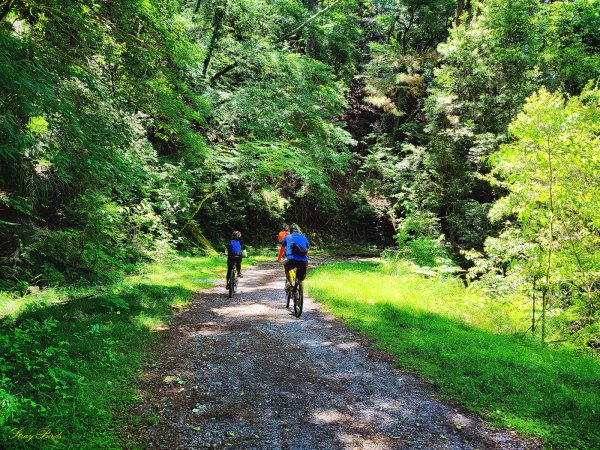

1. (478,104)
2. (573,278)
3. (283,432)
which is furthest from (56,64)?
(478,104)

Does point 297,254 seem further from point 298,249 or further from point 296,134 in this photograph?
point 296,134

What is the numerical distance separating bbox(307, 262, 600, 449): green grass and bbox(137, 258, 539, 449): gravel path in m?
→ 0.38

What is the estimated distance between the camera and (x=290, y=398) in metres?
4.71

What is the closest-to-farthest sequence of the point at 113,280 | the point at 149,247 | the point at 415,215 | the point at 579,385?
the point at 579,385 → the point at 113,280 → the point at 149,247 → the point at 415,215

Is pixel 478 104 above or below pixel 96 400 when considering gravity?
above

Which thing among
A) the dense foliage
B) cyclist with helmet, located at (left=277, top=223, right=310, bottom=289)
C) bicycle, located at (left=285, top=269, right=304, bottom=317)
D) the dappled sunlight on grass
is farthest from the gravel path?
the dense foliage

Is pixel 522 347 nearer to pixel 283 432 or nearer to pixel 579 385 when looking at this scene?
pixel 579 385

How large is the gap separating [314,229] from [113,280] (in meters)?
21.5

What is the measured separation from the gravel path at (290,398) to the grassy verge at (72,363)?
382 millimetres

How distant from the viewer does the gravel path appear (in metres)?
3.86

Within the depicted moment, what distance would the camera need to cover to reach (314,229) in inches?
1225

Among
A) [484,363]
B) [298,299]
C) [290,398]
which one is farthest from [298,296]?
[484,363]

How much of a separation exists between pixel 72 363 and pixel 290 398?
273 centimetres

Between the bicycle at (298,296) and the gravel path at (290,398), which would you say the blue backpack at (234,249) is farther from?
the gravel path at (290,398)
